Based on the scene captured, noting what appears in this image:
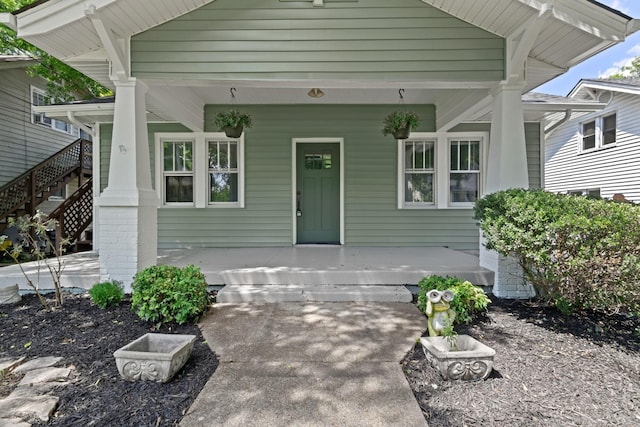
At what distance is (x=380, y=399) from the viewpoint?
2076 millimetres

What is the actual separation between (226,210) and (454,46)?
4.59 meters

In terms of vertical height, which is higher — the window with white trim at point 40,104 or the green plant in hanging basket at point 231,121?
the window with white trim at point 40,104

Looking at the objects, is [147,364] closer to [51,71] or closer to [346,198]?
[346,198]

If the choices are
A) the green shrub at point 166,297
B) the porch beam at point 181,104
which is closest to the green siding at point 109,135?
the porch beam at point 181,104

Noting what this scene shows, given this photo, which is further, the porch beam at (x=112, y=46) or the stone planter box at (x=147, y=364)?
the porch beam at (x=112, y=46)

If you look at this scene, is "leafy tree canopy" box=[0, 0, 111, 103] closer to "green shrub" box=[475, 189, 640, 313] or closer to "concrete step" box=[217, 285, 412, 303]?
"concrete step" box=[217, 285, 412, 303]

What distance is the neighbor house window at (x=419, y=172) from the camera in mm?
6395

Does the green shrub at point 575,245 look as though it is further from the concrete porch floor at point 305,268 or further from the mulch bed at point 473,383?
the concrete porch floor at point 305,268

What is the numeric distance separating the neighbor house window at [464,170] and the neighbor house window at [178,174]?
5.09 metres

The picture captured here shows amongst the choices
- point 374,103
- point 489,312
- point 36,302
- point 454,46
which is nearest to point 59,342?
point 36,302

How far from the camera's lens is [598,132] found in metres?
10.7

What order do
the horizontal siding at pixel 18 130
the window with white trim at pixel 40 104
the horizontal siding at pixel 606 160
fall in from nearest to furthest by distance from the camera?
1. the horizontal siding at pixel 18 130
2. the horizontal siding at pixel 606 160
3. the window with white trim at pixel 40 104

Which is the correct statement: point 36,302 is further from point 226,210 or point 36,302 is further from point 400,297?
point 400,297

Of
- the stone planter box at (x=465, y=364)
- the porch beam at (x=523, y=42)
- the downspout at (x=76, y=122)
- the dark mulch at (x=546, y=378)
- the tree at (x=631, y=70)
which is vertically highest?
the tree at (x=631, y=70)
